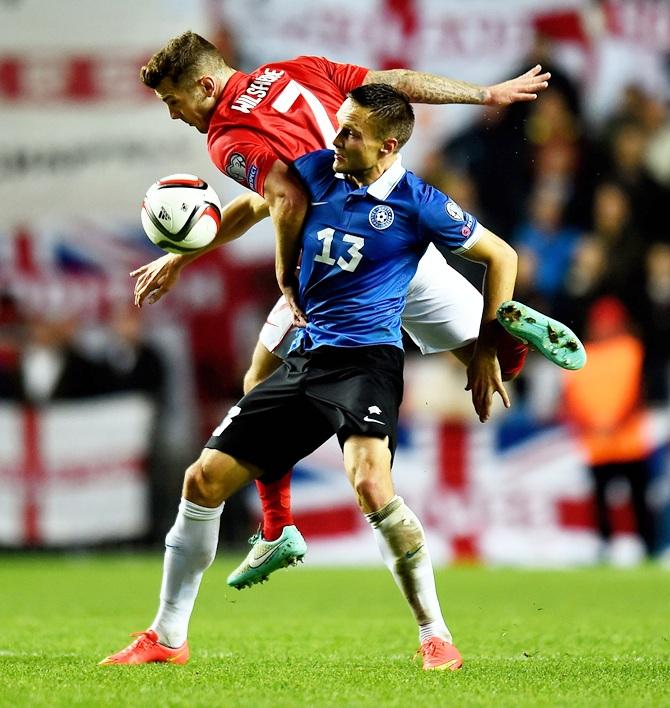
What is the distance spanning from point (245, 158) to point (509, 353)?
1412mm

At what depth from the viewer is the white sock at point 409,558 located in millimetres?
5453

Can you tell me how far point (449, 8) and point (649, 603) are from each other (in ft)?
24.1

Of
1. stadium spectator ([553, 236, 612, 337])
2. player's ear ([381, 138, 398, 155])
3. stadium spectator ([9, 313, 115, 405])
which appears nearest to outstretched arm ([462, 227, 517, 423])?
player's ear ([381, 138, 398, 155])

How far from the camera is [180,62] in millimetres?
5855

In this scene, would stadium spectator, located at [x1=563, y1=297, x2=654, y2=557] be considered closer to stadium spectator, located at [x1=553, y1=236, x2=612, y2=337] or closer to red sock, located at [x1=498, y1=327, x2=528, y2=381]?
stadium spectator, located at [x1=553, y1=236, x2=612, y2=337]

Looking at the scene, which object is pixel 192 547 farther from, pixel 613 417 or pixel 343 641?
pixel 613 417

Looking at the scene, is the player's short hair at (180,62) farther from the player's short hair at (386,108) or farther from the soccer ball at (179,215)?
the player's short hair at (386,108)

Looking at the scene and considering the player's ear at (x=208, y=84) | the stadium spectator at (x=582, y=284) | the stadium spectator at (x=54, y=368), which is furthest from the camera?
the stadium spectator at (x=54, y=368)

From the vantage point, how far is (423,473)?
538 inches

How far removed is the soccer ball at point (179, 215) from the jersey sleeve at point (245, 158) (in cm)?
16

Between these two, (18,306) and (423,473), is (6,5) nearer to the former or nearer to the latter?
(18,306)

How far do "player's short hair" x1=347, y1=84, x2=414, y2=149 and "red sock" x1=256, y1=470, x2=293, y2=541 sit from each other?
159 cm

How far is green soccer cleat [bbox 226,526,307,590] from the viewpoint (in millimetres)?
6051

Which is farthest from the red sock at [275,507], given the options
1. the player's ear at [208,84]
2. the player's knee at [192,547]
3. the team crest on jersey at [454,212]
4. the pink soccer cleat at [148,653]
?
the player's ear at [208,84]
